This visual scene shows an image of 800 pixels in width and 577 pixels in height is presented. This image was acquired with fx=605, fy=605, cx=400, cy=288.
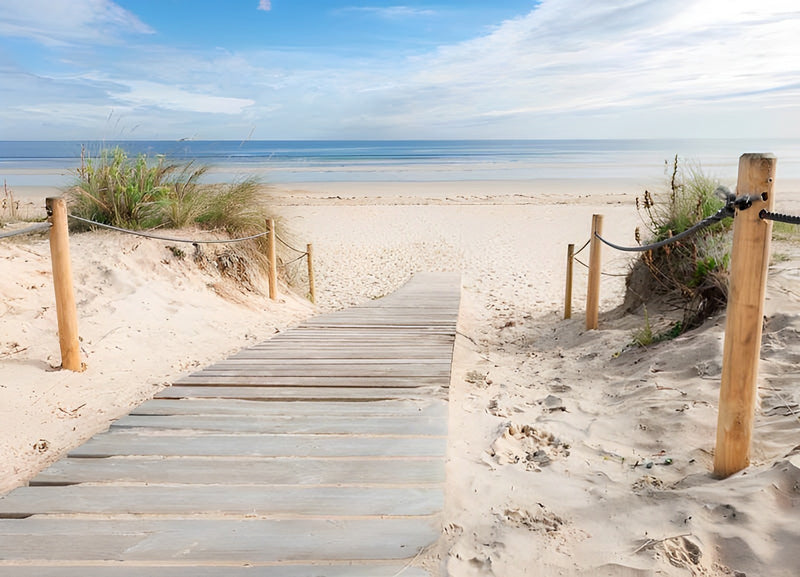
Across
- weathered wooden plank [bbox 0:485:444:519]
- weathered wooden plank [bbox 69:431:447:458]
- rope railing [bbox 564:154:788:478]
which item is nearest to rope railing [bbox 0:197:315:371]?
weathered wooden plank [bbox 69:431:447:458]

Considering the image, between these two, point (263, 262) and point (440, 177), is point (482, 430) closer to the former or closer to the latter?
point (263, 262)

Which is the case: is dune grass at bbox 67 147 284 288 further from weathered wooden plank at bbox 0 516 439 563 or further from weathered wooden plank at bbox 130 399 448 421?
weathered wooden plank at bbox 0 516 439 563

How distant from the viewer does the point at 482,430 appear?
339 cm

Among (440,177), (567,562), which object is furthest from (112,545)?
(440,177)

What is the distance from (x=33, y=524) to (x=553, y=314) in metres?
6.02

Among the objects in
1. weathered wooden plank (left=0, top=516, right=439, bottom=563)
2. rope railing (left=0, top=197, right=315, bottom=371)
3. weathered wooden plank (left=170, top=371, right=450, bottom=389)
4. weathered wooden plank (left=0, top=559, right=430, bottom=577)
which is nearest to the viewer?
weathered wooden plank (left=0, top=559, right=430, bottom=577)

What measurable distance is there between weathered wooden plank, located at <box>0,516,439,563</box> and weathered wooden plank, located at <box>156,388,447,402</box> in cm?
135

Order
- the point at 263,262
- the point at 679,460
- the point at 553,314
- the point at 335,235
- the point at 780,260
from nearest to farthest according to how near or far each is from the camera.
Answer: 1. the point at 679,460
2. the point at 780,260
3. the point at 553,314
4. the point at 263,262
5. the point at 335,235

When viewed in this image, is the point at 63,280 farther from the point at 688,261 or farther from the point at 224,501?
the point at 688,261

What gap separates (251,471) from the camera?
8.84 feet

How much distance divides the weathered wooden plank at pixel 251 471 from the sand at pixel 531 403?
0.22 m

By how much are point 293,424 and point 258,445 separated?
11.9 inches

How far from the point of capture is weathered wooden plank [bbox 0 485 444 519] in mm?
2359

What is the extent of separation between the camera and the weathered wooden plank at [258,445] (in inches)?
113
